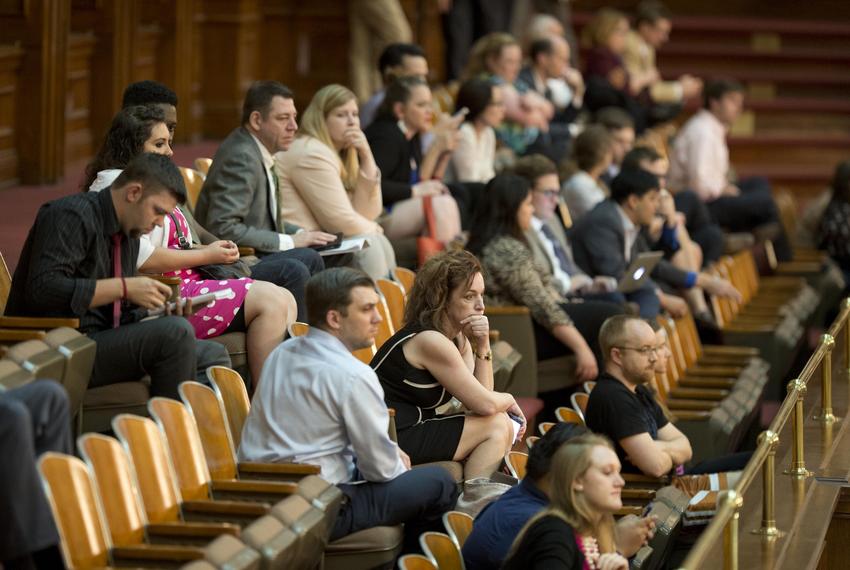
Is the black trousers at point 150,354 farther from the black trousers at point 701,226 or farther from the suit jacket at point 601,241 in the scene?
the black trousers at point 701,226

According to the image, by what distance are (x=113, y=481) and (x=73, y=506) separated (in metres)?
0.19

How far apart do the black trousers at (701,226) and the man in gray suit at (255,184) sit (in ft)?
11.7

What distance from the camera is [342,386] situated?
3443 millimetres

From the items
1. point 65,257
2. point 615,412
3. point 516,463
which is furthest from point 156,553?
point 615,412

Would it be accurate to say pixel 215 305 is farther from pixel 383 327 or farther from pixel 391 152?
pixel 391 152

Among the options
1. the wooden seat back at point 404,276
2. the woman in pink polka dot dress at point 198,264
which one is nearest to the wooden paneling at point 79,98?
the wooden seat back at point 404,276

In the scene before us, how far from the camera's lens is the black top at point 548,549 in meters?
3.10

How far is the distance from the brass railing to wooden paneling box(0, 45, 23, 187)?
122 inches

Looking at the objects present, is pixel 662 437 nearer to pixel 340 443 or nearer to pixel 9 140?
pixel 340 443

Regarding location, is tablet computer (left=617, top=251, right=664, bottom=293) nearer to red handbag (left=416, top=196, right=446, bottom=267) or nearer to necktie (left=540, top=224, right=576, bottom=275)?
necktie (left=540, top=224, right=576, bottom=275)

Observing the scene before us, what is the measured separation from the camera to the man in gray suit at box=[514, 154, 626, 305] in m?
5.78

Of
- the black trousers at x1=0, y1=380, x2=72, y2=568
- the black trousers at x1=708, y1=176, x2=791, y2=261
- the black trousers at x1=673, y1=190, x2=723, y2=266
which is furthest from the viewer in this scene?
the black trousers at x1=708, y1=176, x2=791, y2=261

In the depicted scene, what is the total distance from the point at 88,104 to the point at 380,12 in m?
1.95

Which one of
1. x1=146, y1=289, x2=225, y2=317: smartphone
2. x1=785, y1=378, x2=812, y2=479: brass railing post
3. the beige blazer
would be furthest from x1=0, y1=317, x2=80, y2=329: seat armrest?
x1=785, y1=378, x2=812, y2=479: brass railing post
